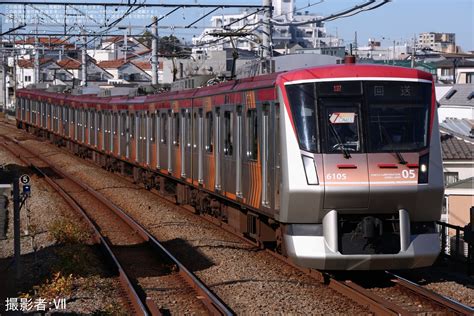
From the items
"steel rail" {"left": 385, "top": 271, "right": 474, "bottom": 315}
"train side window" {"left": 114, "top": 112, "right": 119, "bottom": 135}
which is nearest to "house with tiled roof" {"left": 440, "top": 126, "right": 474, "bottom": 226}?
"steel rail" {"left": 385, "top": 271, "right": 474, "bottom": 315}

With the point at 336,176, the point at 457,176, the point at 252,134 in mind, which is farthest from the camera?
the point at 457,176

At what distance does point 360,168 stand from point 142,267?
3939 millimetres

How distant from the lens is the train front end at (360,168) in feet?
30.6

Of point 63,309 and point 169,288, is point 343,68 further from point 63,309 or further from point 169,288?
point 63,309

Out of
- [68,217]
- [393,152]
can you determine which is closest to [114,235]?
[68,217]

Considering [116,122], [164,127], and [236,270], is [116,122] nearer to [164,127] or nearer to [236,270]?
[164,127]

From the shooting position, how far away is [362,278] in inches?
411

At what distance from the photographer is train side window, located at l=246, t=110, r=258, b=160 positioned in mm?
11305

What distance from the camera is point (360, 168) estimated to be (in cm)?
934

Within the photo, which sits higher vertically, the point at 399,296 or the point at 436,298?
the point at 436,298

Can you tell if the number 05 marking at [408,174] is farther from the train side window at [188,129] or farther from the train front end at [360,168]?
the train side window at [188,129]

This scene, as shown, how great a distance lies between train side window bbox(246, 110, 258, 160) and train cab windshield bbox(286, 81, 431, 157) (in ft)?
5.57

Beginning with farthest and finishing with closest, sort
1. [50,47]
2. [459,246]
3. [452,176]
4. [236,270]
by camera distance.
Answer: [50,47]
[452,176]
[459,246]
[236,270]

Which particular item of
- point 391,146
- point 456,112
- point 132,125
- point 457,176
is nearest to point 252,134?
point 391,146
